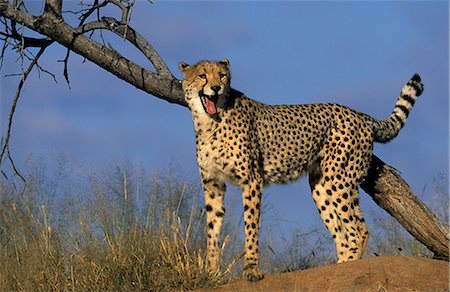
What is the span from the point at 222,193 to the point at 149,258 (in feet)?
3.01

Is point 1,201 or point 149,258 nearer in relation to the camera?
point 149,258

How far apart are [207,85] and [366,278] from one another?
1.77 metres

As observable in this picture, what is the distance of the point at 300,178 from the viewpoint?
264 inches

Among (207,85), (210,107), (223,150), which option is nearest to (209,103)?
(210,107)

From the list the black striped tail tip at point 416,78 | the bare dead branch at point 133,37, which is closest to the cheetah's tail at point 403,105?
the black striped tail tip at point 416,78

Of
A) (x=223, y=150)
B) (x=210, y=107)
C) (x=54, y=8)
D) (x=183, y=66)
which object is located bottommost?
(x=223, y=150)

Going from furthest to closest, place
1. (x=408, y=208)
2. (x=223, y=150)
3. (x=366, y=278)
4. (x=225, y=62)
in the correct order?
(x=408, y=208)
(x=225, y=62)
(x=223, y=150)
(x=366, y=278)

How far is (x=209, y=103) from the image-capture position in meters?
6.11

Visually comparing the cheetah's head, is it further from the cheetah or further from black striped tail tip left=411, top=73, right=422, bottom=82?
black striped tail tip left=411, top=73, right=422, bottom=82

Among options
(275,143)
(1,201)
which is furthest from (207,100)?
(1,201)

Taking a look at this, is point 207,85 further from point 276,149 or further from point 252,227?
point 252,227

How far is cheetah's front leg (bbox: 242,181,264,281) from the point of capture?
226 inches

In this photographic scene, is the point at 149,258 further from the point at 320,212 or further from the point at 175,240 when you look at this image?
the point at 320,212

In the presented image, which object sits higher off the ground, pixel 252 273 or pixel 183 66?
pixel 183 66
